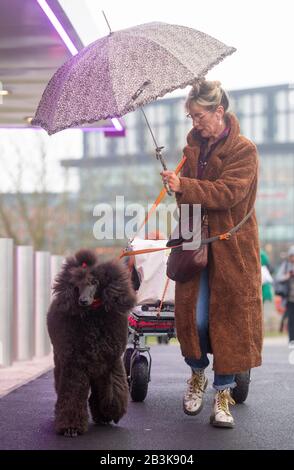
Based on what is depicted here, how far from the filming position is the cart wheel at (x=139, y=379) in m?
7.56

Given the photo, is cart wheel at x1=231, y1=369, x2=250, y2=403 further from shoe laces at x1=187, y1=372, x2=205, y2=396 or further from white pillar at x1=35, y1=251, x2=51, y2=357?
white pillar at x1=35, y1=251, x2=51, y2=357

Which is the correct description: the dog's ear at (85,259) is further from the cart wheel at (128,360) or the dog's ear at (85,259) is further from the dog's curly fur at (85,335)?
the cart wheel at (128,360)

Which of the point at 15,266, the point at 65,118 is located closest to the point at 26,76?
the point at 15,266

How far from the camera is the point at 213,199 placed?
5918 mm

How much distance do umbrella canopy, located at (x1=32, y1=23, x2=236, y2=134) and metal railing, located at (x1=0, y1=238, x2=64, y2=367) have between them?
4.19 metres

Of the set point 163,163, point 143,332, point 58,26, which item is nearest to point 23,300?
point 58,26

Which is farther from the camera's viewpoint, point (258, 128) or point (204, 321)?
point (258, 128)

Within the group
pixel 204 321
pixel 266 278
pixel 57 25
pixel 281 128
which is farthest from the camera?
pixel 281 128

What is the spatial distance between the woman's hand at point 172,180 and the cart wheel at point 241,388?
2.02m

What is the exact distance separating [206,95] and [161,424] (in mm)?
2154

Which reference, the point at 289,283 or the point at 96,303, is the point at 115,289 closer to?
the point at 96,303

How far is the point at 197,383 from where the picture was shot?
6.41 meters

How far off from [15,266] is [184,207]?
264 inches

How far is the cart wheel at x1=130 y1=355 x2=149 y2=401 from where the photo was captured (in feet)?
24.8
